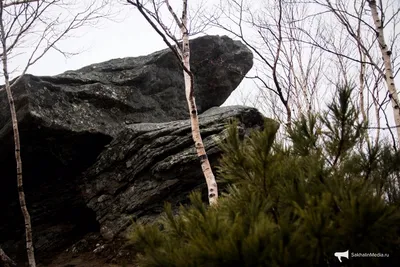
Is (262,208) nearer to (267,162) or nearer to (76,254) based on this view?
(267,162)

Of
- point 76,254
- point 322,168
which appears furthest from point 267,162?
point 76,254

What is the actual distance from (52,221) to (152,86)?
165 inches

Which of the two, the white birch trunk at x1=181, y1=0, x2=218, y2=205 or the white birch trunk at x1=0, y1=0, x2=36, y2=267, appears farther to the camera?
the white birch trunk at x1=0, y1=0, x2=36, y2=267

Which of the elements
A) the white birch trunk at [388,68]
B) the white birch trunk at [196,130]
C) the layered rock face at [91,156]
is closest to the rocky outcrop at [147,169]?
the layered rock face at [91,156]

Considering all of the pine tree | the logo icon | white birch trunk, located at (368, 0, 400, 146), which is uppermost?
white birch trunk, located at (368, 0, 400, 146)

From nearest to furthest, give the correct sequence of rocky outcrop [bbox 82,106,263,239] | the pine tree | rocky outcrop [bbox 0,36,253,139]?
the pine tree → rocky outcrop [bbox 82,106,263,239] → rocky outcrop [bbox 0,36,253,139]

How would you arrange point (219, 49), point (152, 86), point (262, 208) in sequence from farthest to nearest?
1. point (219, 49)
2. point (152, 86)
3. point (262, 208)

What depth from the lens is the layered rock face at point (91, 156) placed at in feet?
21.3

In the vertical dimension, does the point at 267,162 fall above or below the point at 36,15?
below

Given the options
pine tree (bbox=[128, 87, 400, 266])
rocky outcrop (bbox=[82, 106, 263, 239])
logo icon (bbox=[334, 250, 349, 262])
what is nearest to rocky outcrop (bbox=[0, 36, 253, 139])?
rocky outcrop (bbox=[82, 106, 263, 239])

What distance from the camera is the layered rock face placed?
6.48 m

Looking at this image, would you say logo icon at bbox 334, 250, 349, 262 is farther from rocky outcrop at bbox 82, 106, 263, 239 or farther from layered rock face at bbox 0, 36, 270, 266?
layered rock face at bbox 0, 36, 270, 266

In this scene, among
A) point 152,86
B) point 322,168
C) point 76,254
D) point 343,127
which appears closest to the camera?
point 322,168

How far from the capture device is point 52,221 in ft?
24.3
